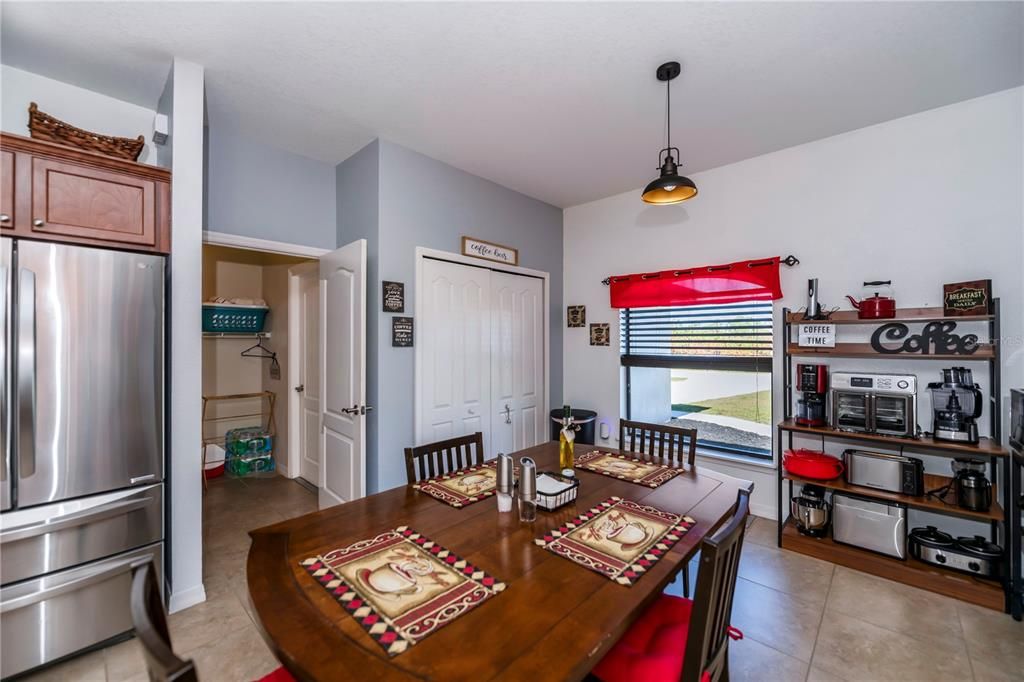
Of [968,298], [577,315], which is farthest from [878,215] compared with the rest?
[577,315]

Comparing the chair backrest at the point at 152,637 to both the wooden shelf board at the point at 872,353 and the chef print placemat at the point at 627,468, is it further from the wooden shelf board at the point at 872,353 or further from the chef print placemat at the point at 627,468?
the wooden shelf board at the point at 872,353

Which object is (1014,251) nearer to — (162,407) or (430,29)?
(430,29)

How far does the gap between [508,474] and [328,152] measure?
292 cm

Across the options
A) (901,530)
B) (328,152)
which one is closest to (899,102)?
(901,530)

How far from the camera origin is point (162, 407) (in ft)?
6.82

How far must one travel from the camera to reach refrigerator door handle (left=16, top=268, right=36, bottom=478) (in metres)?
1.74

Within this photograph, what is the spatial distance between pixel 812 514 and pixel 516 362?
251cm

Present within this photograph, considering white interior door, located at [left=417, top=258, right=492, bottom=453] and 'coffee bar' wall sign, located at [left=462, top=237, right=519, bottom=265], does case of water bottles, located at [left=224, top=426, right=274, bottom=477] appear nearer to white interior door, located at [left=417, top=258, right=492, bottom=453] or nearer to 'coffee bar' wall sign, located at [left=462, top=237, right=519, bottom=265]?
white interior door, located at [left=417, top=258, right=492, bottom=453]

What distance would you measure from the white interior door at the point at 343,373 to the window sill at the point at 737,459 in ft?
9.22

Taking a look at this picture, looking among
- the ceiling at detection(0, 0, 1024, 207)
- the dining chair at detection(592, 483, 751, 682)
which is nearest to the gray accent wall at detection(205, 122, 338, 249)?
the ceiling at detection(0, 0, 1024, 207)

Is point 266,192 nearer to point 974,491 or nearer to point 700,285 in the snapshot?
point 700,285

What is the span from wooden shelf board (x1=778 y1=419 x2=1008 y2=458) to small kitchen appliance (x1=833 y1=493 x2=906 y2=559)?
1.24 ft

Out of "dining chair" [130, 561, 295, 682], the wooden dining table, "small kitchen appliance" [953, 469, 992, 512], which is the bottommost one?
"small kitchen appliance" [953, 469, 992, 512]

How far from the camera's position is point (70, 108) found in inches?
93.2
